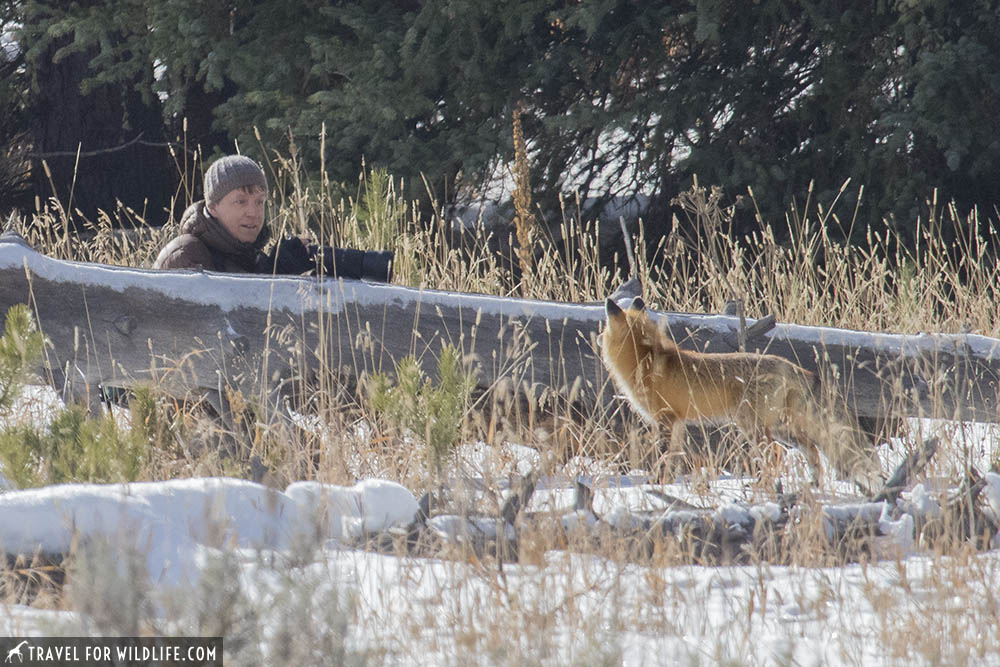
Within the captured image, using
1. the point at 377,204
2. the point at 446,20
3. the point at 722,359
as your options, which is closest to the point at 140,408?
the point at 722,359

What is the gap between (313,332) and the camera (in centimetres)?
409

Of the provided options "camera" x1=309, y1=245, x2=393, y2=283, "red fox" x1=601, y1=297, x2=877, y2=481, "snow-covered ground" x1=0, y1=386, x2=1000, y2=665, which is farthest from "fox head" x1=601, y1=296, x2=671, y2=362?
"camera" x1=309, y1=245, x2=393, y2=283

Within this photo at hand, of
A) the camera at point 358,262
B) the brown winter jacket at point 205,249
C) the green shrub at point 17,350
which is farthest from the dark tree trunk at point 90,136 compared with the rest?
the green shrub at point 17,350

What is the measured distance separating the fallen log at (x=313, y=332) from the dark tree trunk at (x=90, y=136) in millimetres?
6209

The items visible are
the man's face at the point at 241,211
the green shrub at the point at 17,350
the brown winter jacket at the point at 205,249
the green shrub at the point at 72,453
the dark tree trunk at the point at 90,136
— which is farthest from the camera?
the dark tree trunk at the point at 90,136

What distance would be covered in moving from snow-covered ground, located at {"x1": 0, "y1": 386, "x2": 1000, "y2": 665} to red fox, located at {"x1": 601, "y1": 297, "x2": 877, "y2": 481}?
1.02 m

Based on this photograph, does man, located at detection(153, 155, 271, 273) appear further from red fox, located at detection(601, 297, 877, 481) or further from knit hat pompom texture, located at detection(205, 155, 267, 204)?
red fox, located at detection(601, 297, 877, 481)

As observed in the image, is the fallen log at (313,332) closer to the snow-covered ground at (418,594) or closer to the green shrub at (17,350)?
the green shrub at (17,350)

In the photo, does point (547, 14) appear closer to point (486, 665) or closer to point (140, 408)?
point (140, 408)

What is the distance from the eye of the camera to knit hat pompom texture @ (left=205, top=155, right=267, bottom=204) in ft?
16.1

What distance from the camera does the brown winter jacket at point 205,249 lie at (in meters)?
4.85

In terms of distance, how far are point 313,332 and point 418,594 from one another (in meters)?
1.74

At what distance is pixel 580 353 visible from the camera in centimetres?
411

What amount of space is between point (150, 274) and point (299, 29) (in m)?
4.99
